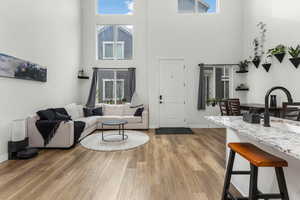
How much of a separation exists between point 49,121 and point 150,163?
8.01 ft

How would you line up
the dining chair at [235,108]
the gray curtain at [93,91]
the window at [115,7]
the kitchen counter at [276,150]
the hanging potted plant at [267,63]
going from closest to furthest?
1. the kitchen counter at [276,150]
2. the dining chair at [235,108]
3. the hanging potted plant at [267,63]
4. the gray curtain at [93,91]
5. the window at [115,7]

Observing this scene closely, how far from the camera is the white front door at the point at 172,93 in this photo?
235 inches

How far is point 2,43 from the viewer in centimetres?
298

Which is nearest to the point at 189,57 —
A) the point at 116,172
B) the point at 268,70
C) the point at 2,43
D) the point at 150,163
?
the point at 268,70

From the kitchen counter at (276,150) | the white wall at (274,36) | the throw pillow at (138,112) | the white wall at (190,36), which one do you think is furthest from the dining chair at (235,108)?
the throw pillow at (138,112)

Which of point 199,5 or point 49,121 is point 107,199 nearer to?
point 49,121

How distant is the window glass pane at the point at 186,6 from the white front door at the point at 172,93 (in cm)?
191

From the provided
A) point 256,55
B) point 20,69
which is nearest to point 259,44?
point 256,55

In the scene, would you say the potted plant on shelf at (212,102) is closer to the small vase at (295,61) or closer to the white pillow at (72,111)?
the small vase at (295,61)

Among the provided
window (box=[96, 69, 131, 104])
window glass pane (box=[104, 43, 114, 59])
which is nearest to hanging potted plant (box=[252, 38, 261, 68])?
window (box=[96, 69, 131, 104])

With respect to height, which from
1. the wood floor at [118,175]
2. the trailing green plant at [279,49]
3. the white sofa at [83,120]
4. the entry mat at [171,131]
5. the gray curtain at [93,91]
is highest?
the trailing green plant at [279,49]

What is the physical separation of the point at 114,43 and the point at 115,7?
4.45ft

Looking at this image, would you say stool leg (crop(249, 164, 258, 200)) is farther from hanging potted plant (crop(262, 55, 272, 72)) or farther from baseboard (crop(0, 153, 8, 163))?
hanging potted plant (crop(262, 55, 272, 72))

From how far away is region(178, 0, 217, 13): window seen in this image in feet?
20.1
